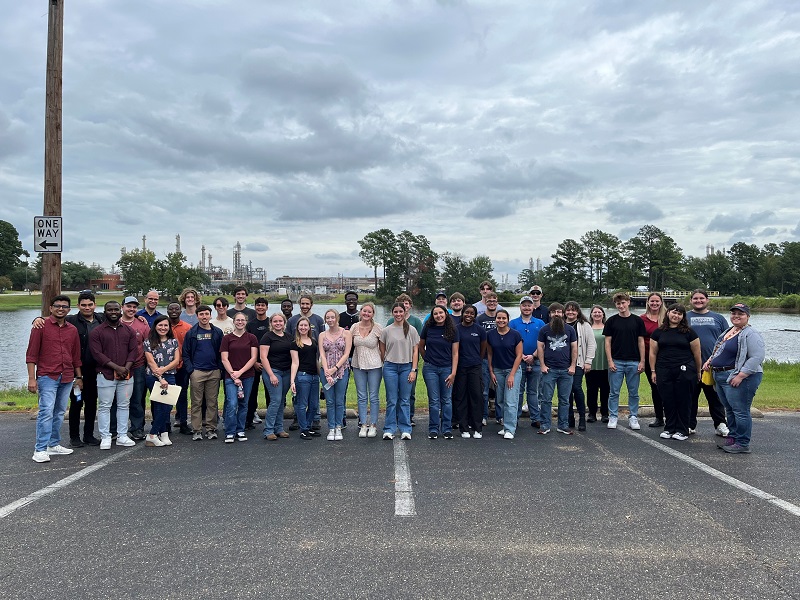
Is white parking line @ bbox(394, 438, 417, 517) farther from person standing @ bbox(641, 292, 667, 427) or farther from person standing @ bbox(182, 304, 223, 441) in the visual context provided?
person standing @ bbox(641, 292, 667, 427)

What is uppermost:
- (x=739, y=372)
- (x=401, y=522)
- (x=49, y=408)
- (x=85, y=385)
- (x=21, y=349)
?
(x=739, y=372)

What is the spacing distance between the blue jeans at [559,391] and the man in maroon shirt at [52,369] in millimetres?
6134

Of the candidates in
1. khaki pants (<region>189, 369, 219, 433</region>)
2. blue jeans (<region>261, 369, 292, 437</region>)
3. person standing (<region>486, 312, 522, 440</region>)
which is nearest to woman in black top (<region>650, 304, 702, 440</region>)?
person standing (<region>486, 312, 522, 440</region>)

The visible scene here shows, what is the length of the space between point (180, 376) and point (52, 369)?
65.0 inches

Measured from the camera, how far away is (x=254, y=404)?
8.11 metres

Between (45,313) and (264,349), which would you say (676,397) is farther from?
(45,313)

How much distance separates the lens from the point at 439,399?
7555 millimetres

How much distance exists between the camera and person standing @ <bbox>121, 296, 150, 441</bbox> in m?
7.29

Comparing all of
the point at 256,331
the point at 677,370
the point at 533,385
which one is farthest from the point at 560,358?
the point at 256,331

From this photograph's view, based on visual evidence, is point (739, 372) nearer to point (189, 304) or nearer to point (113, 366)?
point (189, 304)

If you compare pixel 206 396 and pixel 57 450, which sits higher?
pixel 206 396

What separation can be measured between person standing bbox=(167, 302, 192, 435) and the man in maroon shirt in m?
1.31

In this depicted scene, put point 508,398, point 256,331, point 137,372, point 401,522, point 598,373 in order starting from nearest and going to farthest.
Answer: point 401,522 → point 137,372 → point 508,398 → point 256,331 → point 598,373

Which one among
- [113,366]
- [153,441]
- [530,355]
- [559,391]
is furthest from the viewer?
[530,355]
